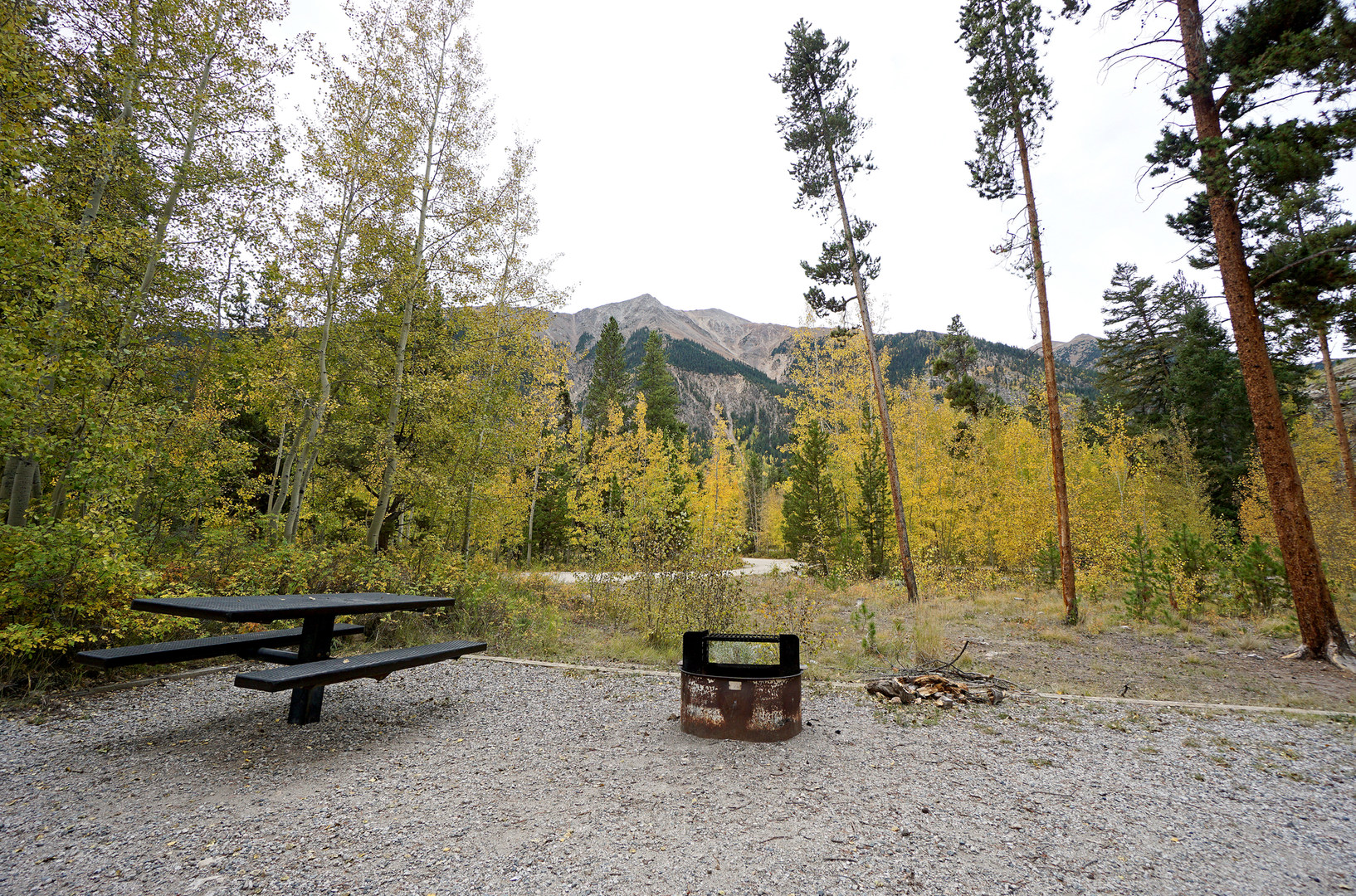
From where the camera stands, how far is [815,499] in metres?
17.6

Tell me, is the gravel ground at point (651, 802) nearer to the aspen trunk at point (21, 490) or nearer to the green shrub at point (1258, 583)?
the aspen trunk at point (21, 490)

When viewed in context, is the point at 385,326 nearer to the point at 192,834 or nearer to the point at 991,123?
the point at 192,834

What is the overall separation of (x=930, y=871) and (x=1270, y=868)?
1.52 meters

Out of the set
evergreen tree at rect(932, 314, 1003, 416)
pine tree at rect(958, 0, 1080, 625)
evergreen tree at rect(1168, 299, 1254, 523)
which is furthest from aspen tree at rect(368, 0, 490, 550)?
evergreen tree at rect(1168, 299, 1254, 523)

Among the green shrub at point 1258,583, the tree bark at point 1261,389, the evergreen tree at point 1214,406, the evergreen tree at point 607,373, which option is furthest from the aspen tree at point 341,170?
→ the evergreen tree at point 1214,406

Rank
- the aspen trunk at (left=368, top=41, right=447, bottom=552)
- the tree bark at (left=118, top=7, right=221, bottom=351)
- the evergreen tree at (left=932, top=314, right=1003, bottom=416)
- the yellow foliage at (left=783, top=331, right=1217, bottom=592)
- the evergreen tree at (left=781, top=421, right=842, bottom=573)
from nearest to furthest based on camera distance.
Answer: the tree bark at (left=118, top=7, right=221, bottom=351) < the aspen trunk at (left=368, top=41, right=447, bottom=552) < the yellow foliage at (left=783, top=331, right=1217, bottom=592) < the evergreen tree at (left=781, top=421, right=842, bottom=573) < the evergreen tree at (left=932, top=314, right=1003, bottom=416)

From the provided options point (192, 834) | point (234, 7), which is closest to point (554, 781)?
point (192, 834)

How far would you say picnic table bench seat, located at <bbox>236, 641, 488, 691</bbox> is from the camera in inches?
121

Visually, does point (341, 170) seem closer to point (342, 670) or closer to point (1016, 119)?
point (342, 670)

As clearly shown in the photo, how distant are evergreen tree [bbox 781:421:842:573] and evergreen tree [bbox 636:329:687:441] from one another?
1009 centimetres

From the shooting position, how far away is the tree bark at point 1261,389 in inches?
262

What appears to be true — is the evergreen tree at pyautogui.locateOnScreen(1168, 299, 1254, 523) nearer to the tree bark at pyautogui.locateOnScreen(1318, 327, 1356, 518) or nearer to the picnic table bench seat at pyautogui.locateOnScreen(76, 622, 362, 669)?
the tree bark at pyautogui.locateOnScreen(1318, 327, 1356, 518)

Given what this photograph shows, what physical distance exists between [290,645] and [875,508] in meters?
14.2

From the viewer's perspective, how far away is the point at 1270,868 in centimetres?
234
